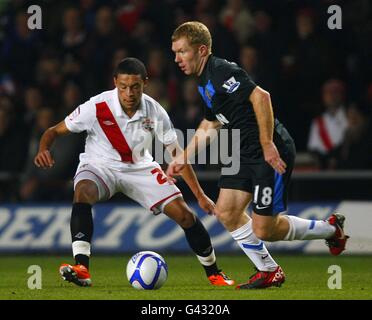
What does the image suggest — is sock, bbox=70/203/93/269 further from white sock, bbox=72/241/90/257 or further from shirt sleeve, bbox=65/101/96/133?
shirt sleeve, bbox=65/101/96/133

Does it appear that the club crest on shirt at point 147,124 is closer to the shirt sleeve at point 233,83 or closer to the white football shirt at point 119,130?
the white football shirt at point 119,130

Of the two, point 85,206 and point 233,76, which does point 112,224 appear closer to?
point 85,206

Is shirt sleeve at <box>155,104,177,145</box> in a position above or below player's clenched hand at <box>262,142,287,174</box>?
above

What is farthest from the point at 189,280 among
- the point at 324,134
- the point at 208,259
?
the point at 324,134

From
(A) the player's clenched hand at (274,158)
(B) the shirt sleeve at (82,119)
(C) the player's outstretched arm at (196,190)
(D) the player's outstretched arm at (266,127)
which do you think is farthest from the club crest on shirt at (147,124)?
(A) the player's clenched hand at (274,158)

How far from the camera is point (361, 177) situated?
12195 millimetres

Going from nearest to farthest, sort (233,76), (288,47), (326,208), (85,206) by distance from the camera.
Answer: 1. (233,76)
2. (85,206)
3. (326,208)
4. (288,47)

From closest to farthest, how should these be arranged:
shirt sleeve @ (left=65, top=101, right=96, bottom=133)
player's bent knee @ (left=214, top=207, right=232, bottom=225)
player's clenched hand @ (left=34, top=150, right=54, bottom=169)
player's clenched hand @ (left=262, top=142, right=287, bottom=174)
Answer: player's clenched hand @ (left=262, top=142, right=287, bottom=174)
player's bent knee @ (left=214, top=207, right=232, bottom=225)
player's clenched hand @ (left=34, top=150, right=54, bottom=169)
shirt sleeve @ (left=65, top=101, right=96, bottom=133)

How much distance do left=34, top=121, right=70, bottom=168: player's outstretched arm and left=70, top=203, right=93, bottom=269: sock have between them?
1.35 ft

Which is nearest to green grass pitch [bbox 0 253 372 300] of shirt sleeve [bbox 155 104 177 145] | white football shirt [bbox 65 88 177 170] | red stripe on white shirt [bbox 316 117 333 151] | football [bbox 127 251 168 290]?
football [bbox 127 251 168 290]

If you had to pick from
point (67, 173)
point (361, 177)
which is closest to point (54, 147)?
point (67, 173)

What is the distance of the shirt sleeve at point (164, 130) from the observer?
8898 millimetres

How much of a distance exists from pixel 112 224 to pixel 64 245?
0.57 metres

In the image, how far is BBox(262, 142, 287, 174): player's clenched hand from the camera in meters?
7.65
